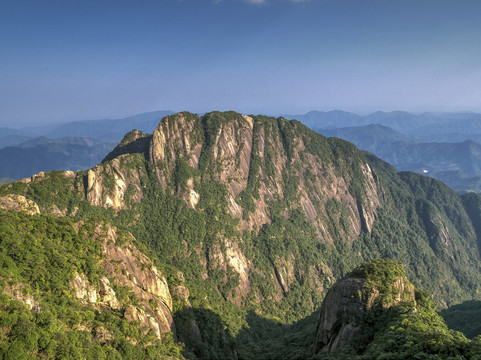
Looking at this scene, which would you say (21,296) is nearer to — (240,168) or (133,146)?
(133,146)

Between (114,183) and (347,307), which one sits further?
(114,183)

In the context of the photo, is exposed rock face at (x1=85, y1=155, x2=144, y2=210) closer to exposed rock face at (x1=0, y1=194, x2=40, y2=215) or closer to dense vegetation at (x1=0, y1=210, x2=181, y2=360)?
exposed rock face at (x1=0, y1=194, x2=40, y2=215)

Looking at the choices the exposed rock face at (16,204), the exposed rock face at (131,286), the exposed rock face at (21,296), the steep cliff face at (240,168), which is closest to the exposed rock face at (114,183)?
the steep cliff face at (240,168)

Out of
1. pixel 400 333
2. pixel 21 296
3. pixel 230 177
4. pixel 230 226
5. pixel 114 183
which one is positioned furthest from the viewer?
pixel 230 177

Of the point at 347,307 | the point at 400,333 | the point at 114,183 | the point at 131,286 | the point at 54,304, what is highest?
the point at 114,183

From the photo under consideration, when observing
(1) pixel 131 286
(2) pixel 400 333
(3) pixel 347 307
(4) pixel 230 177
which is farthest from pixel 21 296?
(4) pixel 230 177

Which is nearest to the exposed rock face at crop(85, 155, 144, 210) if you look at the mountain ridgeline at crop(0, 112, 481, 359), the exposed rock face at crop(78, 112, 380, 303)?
the exposed rock face at crop(78, 112, 380, 303)
